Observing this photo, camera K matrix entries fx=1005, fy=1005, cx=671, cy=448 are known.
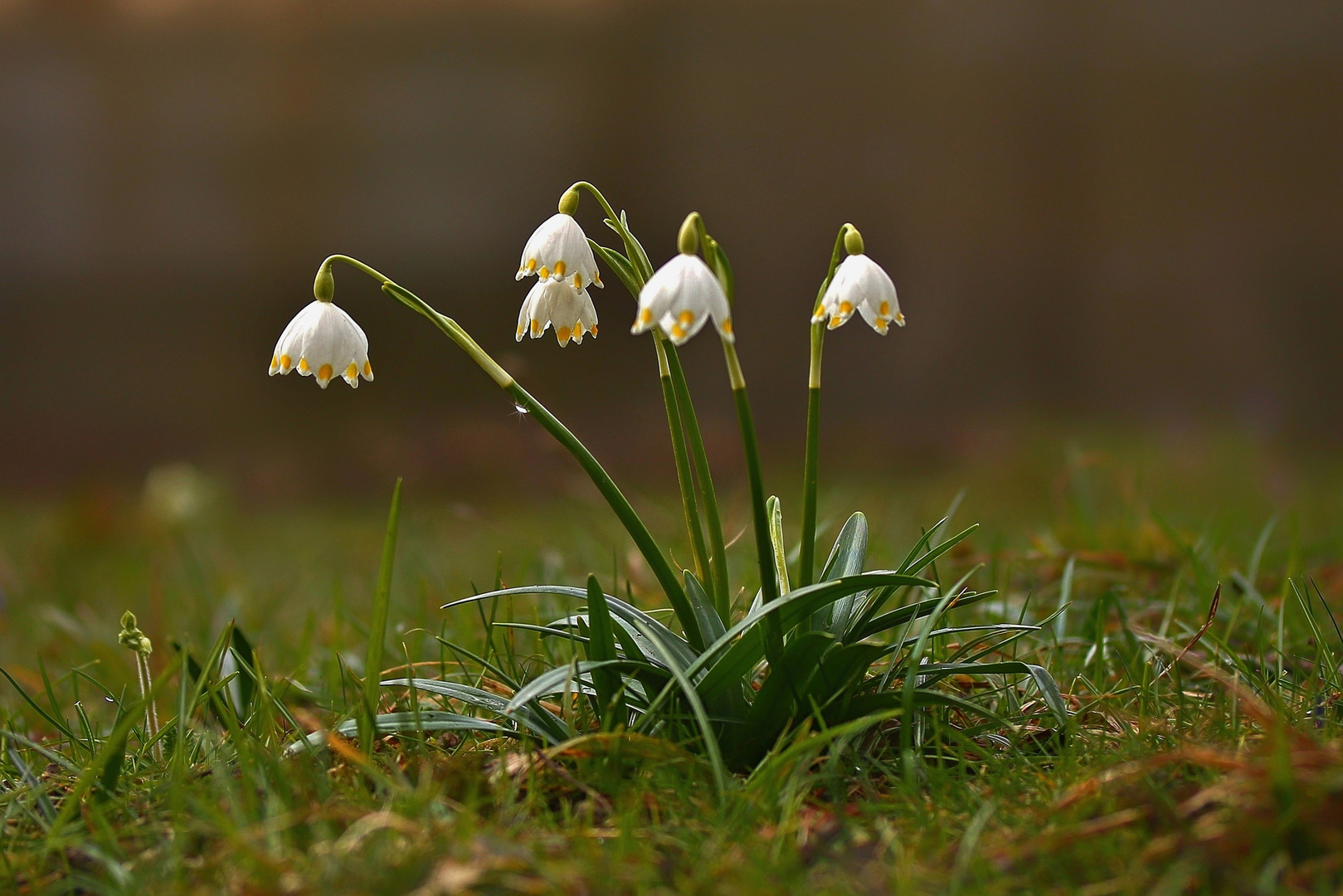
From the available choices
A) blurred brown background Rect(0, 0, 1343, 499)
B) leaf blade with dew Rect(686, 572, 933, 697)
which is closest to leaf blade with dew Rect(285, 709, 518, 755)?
leaf blade with dew Rect(686, 572, 933, 697)

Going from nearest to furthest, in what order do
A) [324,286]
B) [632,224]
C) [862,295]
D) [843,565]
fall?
[862,295] < [324,286] < [843,565] < [632,224]

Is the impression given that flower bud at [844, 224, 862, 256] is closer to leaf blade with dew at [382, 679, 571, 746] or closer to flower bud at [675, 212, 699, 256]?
flower bud at [675, 212, 699, 256]

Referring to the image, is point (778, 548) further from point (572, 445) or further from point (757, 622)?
point (572, 445)

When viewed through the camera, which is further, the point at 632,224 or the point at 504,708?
the point at 632,224

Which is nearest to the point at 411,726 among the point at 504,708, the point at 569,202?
the point at 504,708

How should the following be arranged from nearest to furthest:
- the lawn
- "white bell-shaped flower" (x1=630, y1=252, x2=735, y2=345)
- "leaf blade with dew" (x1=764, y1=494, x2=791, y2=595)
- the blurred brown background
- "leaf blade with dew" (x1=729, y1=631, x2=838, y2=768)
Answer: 1. the lawn
2. "white bell-shaped flower" (x1=630, y1=252, x2=735, y2=345)
3. "leaf blade with dew" (x1=729, y1=631, x2=838, y2=768)
4. "leaf blade with dew" (x1=764, y1=494, x2=791, y2=595)
5. the blurred brown background

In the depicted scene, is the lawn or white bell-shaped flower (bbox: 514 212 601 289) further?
white bell-shaped flower (bbox: 514 212 601 289)

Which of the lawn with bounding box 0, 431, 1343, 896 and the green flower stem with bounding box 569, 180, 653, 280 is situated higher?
the green flower stem with bounding box 569, 180, 653, 280
